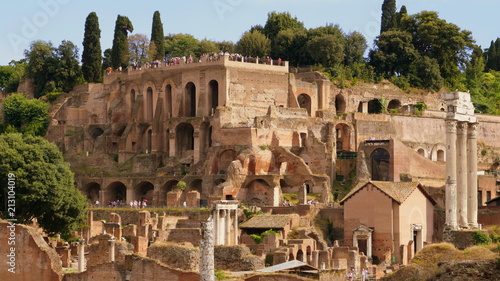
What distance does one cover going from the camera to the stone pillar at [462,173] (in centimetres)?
5509

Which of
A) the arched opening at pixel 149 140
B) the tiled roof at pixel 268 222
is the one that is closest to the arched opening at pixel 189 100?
the arched opening at pixel 149 140

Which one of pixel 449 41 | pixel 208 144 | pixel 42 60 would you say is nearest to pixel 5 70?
pixel 42 60

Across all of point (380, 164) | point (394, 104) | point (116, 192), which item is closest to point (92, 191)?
point (116, 192)

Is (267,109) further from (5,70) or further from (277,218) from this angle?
(5,70)

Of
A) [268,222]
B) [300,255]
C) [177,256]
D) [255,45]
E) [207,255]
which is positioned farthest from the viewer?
[255,45]

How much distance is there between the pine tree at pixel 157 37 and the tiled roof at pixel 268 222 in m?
33.2

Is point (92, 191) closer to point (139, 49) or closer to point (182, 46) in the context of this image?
point (139, 49)

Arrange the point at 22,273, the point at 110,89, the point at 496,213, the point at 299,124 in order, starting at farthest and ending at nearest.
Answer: the point at 110,89 → the point at 299,124 → the point at 496,213 → the point at 22,273

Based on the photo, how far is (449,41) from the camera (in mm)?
91938

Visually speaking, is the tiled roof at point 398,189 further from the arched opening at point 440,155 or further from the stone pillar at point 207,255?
the stone pillar at point 207,255

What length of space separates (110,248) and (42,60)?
48.7 m

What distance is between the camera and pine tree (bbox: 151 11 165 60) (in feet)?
316

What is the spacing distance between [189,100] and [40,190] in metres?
24.9

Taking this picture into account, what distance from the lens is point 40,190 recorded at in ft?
204
